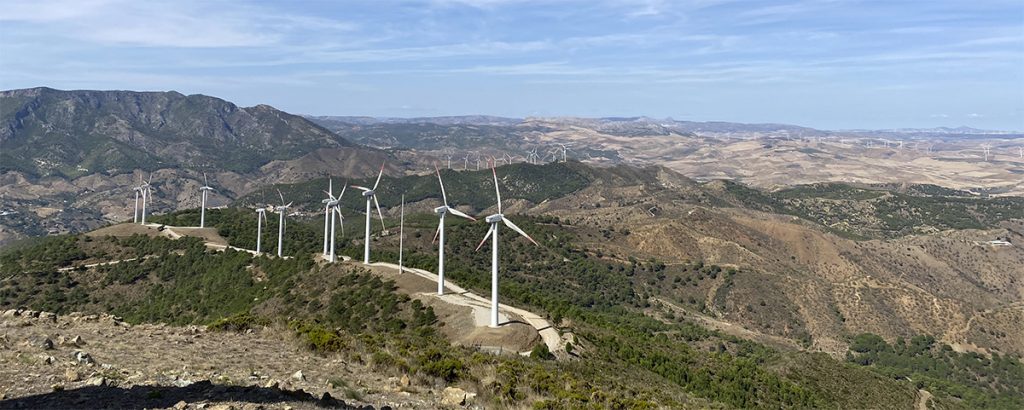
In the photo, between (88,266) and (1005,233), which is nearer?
(88,266)

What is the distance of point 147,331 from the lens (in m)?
38.8

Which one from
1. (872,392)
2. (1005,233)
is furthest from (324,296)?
(1005,233)

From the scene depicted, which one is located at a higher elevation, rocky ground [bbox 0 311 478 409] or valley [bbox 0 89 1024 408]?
rocky ground [bbox 0 311 478 409]

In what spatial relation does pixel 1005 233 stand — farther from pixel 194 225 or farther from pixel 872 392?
pixel 194 225

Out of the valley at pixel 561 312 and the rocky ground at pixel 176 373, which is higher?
the rocky ground at pixel 176 373

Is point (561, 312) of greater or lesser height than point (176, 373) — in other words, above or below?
below

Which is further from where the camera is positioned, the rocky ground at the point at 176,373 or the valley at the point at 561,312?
the valley at the point at 561,312

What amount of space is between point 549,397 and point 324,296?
53.3m

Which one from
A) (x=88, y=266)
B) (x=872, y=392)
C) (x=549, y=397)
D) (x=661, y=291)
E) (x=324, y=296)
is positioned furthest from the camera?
(x=661, y=291)

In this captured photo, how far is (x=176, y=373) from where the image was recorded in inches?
1113

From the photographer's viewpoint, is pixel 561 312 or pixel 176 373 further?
pixel 561 312

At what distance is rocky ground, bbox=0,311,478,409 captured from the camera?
2388 centimetres

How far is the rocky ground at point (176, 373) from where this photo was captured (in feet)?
78.3

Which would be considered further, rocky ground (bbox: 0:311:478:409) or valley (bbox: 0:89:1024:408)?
valley (bbox: 0:89:1024:408)
